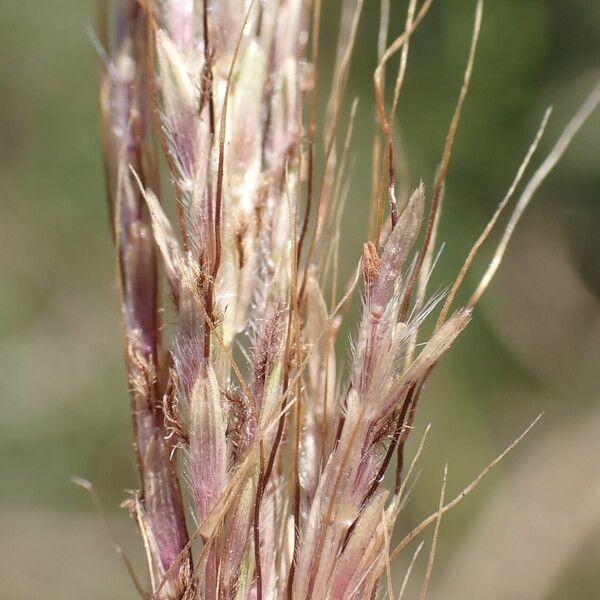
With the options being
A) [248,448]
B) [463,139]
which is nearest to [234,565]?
[248,448]

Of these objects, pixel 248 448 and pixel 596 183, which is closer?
pixel 248 448

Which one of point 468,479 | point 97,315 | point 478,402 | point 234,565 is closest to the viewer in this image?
point 234,565

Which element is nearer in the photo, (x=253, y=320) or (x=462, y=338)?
(x=253, y=320)

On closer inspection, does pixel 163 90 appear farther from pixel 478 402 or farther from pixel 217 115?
pixel 478 402

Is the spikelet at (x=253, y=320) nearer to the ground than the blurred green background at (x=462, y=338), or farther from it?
farther from it

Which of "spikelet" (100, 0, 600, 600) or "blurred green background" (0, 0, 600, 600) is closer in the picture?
"spikelet" (100, 0, 600, 600)

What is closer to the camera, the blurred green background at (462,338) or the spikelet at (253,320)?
the spikelet at (253,320)

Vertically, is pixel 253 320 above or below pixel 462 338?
above

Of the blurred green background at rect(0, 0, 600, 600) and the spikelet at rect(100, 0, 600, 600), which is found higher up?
the spikelet at rect(100, 0, 600, 600)
